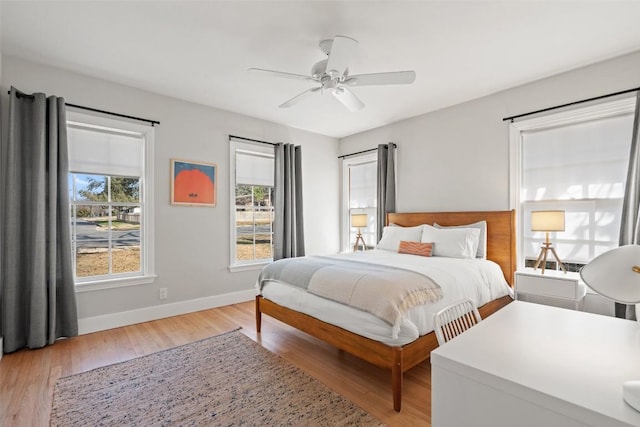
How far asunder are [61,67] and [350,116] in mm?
3329

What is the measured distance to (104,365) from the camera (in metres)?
2.46

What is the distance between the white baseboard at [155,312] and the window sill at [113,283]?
300mm

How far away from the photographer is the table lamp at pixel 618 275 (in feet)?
2.93

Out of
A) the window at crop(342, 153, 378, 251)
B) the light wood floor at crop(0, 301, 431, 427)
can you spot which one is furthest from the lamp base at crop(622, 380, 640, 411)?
the window at crop(342, 153, 378, 251)

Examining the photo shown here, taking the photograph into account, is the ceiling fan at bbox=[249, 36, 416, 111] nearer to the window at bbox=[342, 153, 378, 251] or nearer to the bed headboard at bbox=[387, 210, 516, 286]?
the bed headboard at bbox=[387, 210, 516, 286]

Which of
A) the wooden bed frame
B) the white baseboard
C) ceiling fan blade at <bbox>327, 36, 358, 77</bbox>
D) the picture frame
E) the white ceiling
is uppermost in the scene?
the white ceiling

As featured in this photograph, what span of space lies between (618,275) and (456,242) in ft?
8.22

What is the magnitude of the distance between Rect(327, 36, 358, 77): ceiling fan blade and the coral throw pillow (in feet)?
6.93

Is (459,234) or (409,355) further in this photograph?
(459,234)

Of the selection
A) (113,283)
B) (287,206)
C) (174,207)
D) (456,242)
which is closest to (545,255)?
(456,242)

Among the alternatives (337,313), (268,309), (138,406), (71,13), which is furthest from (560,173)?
(71,13)

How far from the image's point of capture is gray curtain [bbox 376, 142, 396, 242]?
461 centimetres

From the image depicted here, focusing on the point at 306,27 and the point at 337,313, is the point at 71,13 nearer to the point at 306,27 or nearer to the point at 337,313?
the point at 306,27

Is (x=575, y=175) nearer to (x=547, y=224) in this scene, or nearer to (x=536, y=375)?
(x=547, y=224)
